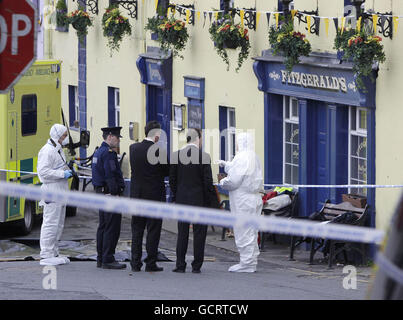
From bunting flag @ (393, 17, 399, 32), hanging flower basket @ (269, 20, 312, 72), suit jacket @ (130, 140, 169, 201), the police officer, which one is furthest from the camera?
hanging flower basket @ (269, 20, 312, 72)

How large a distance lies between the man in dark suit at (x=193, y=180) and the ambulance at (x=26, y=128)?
4.17 m

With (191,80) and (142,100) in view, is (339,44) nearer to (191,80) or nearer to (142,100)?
(191,80)

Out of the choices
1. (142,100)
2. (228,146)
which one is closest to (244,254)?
(228,146)

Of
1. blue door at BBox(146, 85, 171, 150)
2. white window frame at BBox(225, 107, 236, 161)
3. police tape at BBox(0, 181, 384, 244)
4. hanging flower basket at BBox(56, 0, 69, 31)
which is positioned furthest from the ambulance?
police tape at BBox(0, 181, 384, 244)

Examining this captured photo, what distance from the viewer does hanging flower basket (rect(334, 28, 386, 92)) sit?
552 inches

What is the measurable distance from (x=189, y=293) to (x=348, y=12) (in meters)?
6.26

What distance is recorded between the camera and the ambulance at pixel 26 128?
16562 millimetres

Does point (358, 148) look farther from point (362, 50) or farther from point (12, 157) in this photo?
point (12, 157)

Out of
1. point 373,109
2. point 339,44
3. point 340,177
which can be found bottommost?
point 340,177

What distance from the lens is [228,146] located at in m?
19.3

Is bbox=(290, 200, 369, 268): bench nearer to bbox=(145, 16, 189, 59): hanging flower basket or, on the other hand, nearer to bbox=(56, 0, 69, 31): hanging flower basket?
bbox=(145, 16, 189, 59): hanging flower basket

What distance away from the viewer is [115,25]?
22438 mm

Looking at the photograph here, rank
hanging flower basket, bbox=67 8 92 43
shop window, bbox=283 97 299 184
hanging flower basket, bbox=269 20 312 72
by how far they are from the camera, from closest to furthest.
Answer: hanging flower basket, bbox=269 20 312 72 < shop window, bbox=283 97 299 184 < hanging flower basket, bbox=67 8 92 43

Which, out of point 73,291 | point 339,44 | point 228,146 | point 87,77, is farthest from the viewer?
point 87,77
